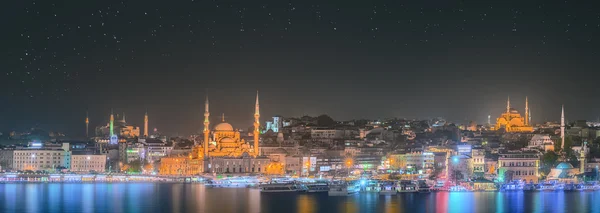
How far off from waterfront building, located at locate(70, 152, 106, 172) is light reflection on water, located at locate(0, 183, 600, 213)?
13.6 meters

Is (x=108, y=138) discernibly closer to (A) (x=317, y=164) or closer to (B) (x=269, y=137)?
(B) (x=269, y=137)

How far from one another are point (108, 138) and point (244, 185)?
20.6 meters

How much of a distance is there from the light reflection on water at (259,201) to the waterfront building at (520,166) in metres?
3.47

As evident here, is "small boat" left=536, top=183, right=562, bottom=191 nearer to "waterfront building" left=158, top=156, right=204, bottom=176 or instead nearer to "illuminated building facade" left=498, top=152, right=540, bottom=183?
"illuminated building facade" left=498, top=152, right=540, bottom=183

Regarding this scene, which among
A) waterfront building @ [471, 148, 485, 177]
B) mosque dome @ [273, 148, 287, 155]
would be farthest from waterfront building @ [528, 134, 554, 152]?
mosque dome @ [273, 148, 287, 155]

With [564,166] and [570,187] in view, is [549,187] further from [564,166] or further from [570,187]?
[564,166]

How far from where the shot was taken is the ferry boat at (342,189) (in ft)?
129

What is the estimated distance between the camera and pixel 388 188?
132ft

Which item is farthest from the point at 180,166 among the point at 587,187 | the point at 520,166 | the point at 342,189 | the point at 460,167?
the point at 587,187

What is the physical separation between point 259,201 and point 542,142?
16.8m

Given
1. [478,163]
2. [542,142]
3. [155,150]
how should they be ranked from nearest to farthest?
[478,163] → [542,142] → [155,150]

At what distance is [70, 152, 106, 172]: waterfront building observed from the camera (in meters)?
55.6

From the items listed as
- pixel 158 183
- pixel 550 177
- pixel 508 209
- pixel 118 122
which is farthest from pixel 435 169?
pixel 118 122

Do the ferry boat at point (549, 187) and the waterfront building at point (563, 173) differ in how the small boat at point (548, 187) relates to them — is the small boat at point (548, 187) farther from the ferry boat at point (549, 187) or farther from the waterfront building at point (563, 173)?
the waterfront building at point (563, 173)
